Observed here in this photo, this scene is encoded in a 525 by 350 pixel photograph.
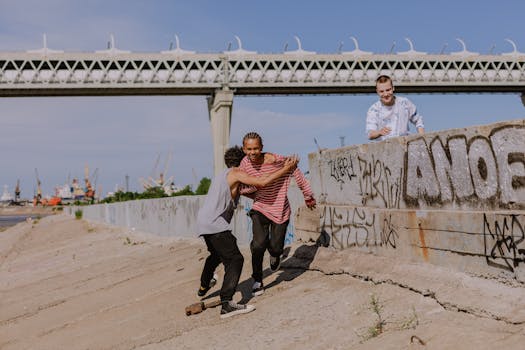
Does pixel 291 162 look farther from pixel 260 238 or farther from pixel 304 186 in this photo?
pixel 260 238

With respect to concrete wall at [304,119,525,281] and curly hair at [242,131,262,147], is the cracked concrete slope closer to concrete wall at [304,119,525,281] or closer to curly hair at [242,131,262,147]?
concrete wall at [304,119,525,281]

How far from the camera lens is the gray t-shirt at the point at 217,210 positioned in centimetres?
762

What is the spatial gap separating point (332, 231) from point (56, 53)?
62.4m

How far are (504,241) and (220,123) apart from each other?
2327 inches

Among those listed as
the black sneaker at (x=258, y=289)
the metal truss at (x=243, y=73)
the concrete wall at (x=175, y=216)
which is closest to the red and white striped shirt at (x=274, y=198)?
the black sneaker at (x=258, y=289)

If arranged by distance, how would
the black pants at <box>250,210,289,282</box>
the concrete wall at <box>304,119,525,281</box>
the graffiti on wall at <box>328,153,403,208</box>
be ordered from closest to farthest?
the concrete wall at <box>304,119,525,281</box> < the black pants at <box>250,210,289,282</box> < the graffiti on wall at <box>328,153,403,208</box>

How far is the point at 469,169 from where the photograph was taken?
7.01 m

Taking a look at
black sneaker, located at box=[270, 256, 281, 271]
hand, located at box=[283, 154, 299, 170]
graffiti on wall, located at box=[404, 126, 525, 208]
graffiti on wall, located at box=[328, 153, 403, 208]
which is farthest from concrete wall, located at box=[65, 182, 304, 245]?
graffiti on wall, located at box=[404, 126, 525, 208]

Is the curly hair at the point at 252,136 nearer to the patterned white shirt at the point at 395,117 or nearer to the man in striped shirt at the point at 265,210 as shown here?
the man in striped shirt at the point at 265,210

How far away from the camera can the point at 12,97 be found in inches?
2576

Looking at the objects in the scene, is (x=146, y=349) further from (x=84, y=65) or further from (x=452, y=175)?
(x=84, y=65)

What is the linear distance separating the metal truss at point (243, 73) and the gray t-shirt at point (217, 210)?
59838mm

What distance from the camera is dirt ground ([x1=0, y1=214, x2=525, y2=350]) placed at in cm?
573

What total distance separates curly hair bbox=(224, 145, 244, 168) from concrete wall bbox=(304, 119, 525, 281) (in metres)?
2.04
